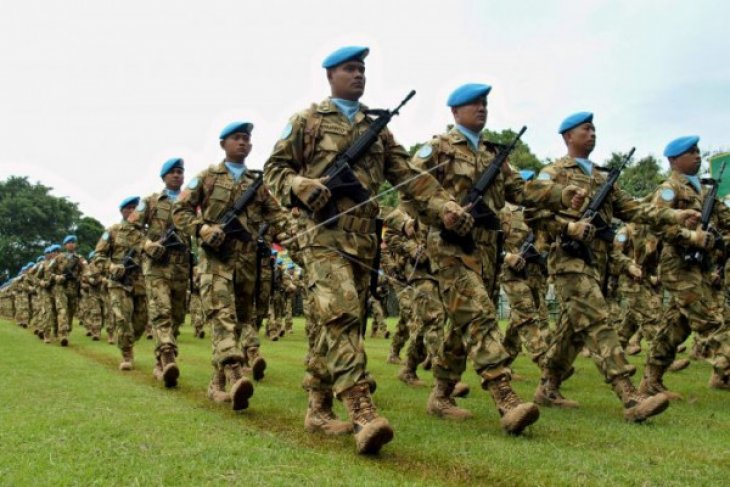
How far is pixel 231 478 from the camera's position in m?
3.70

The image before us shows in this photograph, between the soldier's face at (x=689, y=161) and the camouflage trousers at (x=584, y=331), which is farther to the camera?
the soldier's face at (x=689, y=161)

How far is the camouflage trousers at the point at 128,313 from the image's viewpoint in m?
10.4

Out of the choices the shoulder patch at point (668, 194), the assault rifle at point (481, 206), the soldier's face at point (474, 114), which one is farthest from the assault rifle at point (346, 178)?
the shoulder patch at point (668, 194)

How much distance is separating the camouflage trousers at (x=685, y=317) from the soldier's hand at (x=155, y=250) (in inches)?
225

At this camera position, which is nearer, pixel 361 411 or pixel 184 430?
pixel 361 411

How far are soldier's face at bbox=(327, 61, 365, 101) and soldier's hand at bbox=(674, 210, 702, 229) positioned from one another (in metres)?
3.17

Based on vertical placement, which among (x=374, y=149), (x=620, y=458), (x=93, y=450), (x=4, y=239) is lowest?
(x=93, y=450)

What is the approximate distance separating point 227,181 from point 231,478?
4.32 meters

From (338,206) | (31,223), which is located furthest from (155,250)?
(31,223)

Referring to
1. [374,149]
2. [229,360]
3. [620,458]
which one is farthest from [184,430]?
[620,458]

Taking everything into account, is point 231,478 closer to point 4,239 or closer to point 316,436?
point 316,436

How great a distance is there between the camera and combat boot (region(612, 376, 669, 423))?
5.20 meters

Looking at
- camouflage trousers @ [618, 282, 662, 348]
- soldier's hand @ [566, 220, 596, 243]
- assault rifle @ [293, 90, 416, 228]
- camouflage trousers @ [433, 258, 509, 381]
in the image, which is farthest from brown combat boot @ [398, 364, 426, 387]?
→ camouflage trousers @ [618, 282, 662, 348]

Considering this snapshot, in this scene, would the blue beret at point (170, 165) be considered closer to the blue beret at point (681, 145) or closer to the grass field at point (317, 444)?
the grass field at point (317, 444)
